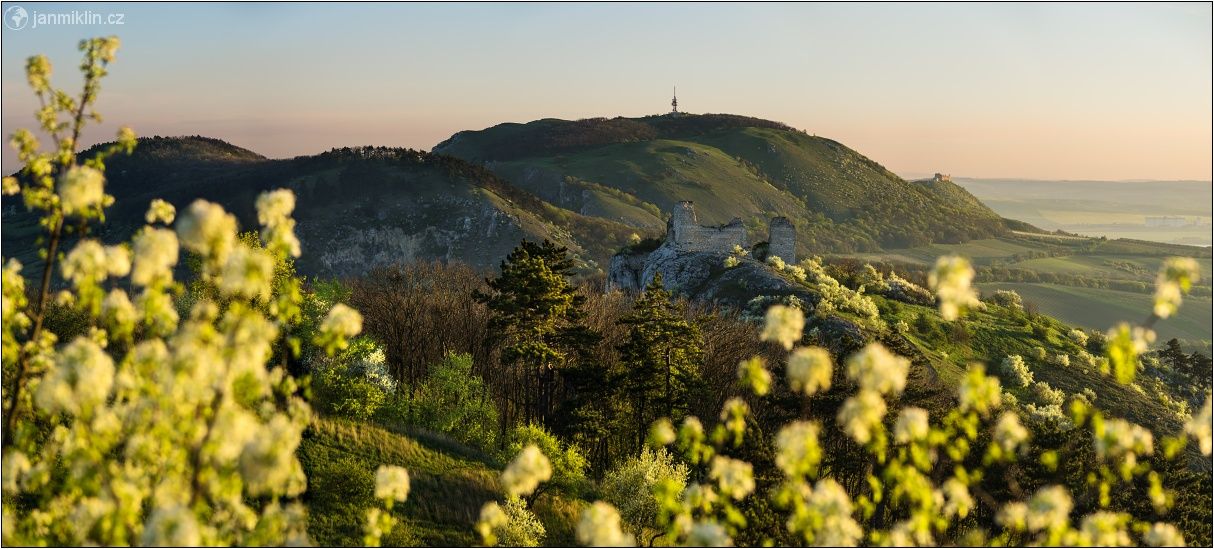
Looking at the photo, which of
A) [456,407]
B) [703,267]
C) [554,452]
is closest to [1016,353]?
[703,267]

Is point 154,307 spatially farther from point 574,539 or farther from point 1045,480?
point 1045,480

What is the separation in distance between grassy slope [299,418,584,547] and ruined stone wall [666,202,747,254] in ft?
185

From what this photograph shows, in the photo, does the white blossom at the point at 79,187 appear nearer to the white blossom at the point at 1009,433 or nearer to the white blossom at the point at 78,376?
the white blossom at the point at 78,376

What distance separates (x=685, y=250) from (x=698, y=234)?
4751 millimetres

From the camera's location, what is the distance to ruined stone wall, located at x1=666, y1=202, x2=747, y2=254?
9669 cm

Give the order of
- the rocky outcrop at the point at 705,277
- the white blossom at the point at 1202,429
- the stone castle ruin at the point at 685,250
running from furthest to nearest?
the stone castle ruin at the point at 685,250
the rocky outcrop at the point at 705,277
the white blossom at the point at 1202,429

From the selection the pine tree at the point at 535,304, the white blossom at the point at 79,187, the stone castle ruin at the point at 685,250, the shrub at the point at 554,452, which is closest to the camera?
the white blossom at the point at 79,187

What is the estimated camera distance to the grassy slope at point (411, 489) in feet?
110

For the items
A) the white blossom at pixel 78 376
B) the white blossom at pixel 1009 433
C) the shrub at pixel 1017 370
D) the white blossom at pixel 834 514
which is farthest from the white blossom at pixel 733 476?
the shrub at pixel 1017 370

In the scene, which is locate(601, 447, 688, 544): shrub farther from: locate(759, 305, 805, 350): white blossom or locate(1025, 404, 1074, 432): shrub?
locate(1025, 404, 1074, 432): shrub

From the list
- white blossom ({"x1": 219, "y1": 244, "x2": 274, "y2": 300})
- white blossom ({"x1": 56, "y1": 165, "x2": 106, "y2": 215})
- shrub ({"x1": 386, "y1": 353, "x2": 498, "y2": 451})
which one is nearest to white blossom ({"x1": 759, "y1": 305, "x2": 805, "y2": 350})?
white blossom ({"x1": 219, "y1": 244, "x2": 274, "y2": 300})

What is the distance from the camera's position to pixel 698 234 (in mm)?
97688

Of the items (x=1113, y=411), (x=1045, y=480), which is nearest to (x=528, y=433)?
(x=1045, y=480)

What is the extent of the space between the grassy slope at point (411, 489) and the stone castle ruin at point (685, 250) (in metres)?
49.4
